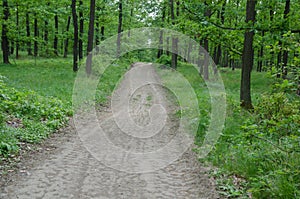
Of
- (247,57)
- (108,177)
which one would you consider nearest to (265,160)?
(108,177)

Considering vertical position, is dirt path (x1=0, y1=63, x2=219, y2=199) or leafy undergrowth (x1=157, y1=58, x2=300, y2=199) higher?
leafy undergrowth (x1=157, y1=58, x2=300, y2=199)

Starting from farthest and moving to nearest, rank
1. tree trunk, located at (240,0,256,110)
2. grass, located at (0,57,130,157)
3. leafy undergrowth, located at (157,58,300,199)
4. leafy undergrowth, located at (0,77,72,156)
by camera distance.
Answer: tree trunk, located at (240,0,256,110) → grass, located at (0,57,130,157) → leafy undergrowth, located at (0,77,72,156) → leafy undergrowth, located at (157,58,300,199)

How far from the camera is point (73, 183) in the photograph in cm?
585

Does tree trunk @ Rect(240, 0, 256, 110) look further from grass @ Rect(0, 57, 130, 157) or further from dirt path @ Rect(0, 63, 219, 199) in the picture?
grass @ Rect(0, 57, 130, 157)

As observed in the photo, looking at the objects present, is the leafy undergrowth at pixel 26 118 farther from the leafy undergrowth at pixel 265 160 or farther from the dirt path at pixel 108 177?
the leafy undergrowth at pixel 265 160

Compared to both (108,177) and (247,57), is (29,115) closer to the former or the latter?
(108,177)

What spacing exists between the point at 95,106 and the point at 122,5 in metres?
20.6

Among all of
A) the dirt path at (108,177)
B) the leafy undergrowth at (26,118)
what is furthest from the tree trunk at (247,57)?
the leafy undergrowth at (26,118)

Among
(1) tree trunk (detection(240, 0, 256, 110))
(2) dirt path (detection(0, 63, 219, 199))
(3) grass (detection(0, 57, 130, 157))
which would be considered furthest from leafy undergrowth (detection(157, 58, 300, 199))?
(3) grass (detection(0, 57, 130, 157))

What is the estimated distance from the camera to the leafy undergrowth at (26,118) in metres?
7.80

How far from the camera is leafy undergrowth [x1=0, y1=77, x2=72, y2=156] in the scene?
7805 millimetres

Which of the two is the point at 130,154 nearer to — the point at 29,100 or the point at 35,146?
the point at 35,146

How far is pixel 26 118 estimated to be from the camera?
9680 millimetres

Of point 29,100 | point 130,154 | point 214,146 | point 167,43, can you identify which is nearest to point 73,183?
point 130,154
